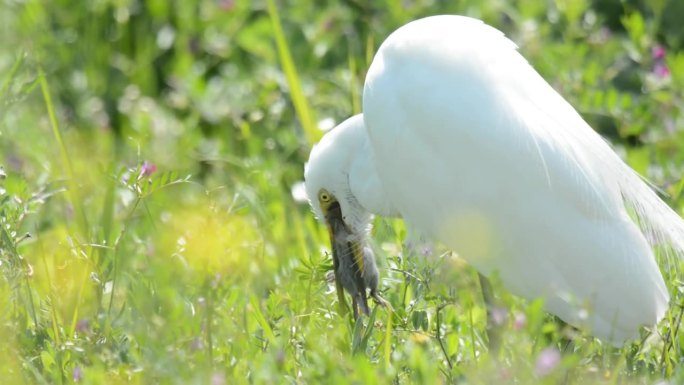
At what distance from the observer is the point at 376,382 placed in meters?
2.75

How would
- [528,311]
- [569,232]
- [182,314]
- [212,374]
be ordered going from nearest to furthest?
[528,311] → [212,374] → [182,314] → [569,232]

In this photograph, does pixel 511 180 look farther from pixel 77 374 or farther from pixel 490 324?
pixel 77 374

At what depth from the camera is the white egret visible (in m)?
3.45

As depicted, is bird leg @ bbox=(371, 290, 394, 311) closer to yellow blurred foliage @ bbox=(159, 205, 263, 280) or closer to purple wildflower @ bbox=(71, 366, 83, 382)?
yellow blurred foliage @ bbox=(159, 205, 263, 280)

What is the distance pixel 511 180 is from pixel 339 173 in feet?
2.11

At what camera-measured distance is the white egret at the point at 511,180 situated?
3.45 metres

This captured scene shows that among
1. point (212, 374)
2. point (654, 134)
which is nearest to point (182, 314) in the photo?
point (212, 374)

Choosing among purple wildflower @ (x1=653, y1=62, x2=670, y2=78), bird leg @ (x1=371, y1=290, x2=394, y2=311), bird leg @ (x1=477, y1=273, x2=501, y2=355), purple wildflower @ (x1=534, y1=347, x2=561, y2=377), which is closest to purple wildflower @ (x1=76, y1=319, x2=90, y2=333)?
bird leg @ (x1=371, y1=290, x2=394, y2=311)

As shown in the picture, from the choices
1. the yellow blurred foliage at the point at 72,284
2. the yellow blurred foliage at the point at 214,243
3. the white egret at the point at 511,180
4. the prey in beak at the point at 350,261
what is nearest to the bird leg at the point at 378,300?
the prey in beak at the point at 350,261

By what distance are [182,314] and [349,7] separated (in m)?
3.13

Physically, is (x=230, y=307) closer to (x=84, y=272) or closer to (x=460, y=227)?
(x=84, y=272)

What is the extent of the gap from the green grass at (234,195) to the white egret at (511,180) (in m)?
0.12

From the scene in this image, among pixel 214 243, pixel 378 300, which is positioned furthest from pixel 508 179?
pixel 214 243

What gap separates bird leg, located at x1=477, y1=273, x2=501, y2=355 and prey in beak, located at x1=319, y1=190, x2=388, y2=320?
327mm
